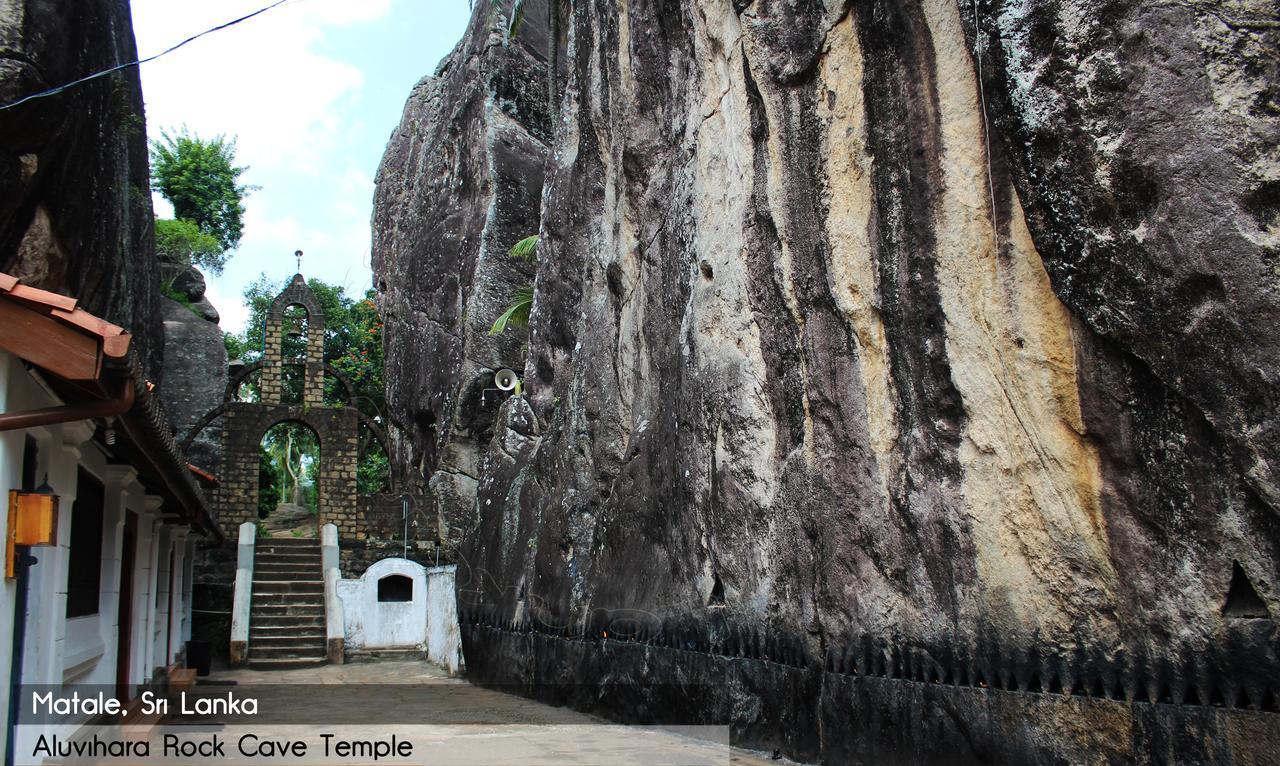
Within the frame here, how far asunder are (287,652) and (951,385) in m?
15.3

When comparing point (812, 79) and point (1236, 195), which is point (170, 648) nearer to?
point (812, 79)

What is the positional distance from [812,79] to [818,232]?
1209 millimetres

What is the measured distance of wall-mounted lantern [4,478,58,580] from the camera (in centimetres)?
533

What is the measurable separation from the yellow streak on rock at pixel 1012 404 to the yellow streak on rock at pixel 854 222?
0.69m

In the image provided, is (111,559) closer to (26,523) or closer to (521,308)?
(26,523)

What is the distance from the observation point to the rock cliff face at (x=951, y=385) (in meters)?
4.83

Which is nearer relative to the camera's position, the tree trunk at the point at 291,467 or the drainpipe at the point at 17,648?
the drainpipe at the point at 17,648

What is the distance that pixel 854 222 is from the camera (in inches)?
288

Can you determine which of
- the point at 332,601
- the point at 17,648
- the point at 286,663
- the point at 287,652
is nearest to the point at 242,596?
the point at 287,652

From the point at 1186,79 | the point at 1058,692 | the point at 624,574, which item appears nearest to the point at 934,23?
the point at 1186,79

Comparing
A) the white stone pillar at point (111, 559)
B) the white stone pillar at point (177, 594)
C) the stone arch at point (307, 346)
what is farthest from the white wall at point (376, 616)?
the white stone pillar at point (111, 559)

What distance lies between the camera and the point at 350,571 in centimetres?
2184

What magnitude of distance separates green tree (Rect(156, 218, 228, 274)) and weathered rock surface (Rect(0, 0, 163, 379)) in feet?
58.2

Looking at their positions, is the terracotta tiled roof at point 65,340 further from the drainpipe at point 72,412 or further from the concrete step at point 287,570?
the concrete step at point 287,570
